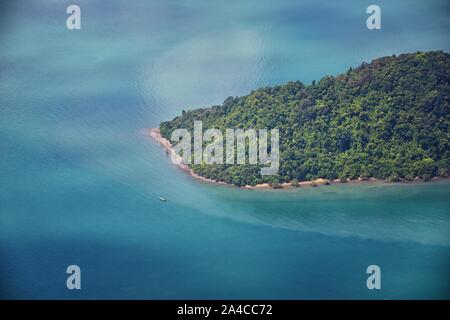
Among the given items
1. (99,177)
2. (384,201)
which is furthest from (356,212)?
(99,177)

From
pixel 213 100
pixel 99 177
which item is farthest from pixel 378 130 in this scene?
pixel 99 177

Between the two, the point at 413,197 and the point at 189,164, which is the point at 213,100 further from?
the point at 413,197

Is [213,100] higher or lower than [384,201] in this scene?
higher

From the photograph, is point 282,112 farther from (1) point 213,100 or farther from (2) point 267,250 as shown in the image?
(2) point 267,250

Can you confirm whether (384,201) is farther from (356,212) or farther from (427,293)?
(427,293)

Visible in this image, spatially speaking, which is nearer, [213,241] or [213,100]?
[213,241]
